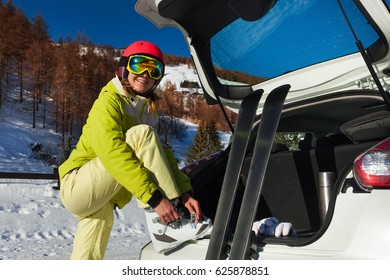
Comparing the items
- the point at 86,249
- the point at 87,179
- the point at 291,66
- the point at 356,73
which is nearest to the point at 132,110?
the point at 87,179

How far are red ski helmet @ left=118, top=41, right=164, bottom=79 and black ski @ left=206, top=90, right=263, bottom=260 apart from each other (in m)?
0.82

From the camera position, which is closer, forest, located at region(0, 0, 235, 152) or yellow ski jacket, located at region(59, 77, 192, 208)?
yellow ski jacket, located at region(59, 77, 192, 208)

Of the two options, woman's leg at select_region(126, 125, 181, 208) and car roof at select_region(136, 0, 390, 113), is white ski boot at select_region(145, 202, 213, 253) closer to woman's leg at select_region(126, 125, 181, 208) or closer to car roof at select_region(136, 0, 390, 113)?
woman's leg at select_region(126, 125, 181, 208)

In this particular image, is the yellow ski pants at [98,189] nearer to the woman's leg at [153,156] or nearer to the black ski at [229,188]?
the woman's leg at [153,156]

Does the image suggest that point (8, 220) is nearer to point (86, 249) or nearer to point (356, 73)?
point (86, 249)

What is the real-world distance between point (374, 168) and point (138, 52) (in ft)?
4.88

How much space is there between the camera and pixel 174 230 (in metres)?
1.83

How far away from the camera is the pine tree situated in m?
47.8

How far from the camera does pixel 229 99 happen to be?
2.75 meters

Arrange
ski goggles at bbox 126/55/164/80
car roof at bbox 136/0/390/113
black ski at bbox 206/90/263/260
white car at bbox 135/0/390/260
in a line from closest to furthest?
white car at bbox 135/0/390/260 < black ski at bbox 206/90/263/260 < car roof at bbox 136/0/390/113 < ski goggles at bbox 126/55/164/80

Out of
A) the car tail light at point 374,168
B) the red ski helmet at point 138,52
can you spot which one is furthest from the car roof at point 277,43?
the car tail light at point 374,168

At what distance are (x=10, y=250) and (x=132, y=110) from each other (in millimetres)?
3500

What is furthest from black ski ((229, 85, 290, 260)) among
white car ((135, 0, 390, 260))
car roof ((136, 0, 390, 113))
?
car roof ((136, 0, 390, 113))

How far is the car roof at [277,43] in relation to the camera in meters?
2.02
